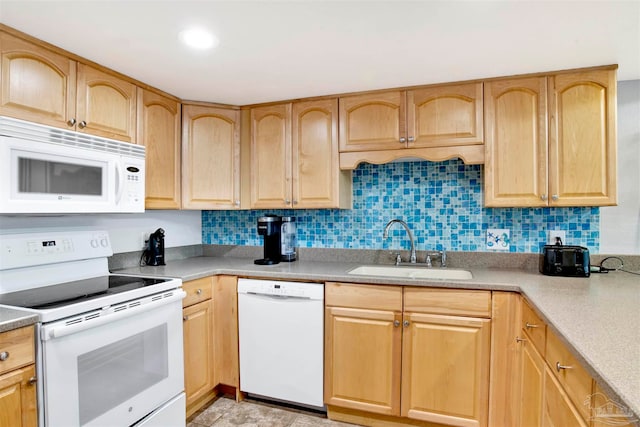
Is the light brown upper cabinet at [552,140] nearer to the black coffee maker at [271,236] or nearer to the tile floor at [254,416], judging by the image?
the black coffee maker at [271,236]

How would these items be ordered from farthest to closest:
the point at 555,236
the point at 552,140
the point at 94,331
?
the point at 555,236 < the point at 552,140 < the point at 94,331

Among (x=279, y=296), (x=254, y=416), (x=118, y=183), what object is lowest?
A: (x=254, y=416)

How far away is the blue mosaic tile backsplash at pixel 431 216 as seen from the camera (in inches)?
88.0

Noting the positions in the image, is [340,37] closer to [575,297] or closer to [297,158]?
[297,158]

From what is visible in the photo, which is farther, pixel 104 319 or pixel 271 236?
pixel 271 236

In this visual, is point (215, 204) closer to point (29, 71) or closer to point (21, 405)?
point (29, 71)

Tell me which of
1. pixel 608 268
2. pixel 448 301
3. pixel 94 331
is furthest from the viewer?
pixel 608 268

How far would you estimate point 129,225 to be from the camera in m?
2.38

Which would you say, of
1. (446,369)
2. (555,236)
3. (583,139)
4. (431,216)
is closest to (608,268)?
(555,236)

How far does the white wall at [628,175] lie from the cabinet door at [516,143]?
0.51 m

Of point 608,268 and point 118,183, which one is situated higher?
point 118,183

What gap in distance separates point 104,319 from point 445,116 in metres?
2.09

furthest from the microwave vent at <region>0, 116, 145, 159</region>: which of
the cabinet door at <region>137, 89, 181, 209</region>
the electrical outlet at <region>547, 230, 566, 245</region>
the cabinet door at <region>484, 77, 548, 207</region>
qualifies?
the electrical outlet at <region>547, 230, 566, 245</region>

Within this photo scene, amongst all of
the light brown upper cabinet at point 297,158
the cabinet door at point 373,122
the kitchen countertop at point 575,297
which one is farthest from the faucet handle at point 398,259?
the cabinet door at point 373,122
